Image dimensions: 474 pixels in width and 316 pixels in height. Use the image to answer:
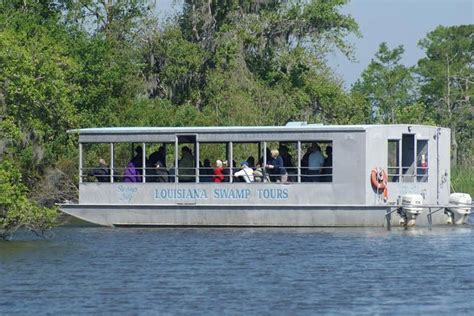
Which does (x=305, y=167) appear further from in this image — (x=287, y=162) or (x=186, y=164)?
(x=186, y=164)

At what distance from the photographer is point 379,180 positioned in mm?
32562

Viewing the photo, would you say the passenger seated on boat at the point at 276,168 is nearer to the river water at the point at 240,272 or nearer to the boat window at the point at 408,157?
the river water at the point at 240,272

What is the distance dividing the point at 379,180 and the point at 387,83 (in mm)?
55997

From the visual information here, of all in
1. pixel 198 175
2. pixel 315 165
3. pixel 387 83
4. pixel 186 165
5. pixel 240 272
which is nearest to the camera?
pixel 240 272

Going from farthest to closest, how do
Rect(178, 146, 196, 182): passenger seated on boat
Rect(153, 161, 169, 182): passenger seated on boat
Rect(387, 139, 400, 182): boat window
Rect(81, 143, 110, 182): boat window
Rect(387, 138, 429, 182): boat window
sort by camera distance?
Rect(81, 143, 110, 182): boat window
Rect(178, 146, 196, 182): passenger seated on boat
Rect(153, 161, 169, 182): passenger seated on boat
Rect(387, 138, 429, 182): boat window
Rect(387, 139, 400, 182): boat window

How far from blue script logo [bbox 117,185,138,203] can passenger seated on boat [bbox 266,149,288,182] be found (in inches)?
120

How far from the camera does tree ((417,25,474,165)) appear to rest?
3287 inches

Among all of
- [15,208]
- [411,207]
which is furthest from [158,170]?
[15,208]

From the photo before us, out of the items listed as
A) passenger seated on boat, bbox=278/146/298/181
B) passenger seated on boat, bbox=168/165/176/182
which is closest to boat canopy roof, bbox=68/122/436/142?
passenger seated on boat, bbox=168/165/176/182

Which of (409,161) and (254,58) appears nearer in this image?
(409,161)

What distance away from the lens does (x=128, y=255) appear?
2827 cm

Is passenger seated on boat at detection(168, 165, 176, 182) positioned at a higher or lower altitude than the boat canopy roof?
lower

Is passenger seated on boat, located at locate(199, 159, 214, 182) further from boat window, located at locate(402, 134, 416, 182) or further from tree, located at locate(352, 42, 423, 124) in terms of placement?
tree, located at locate(352, 42, 423, 124)

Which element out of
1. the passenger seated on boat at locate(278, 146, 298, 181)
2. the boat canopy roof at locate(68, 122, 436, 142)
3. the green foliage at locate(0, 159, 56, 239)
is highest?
the boat canopy roof at locate(68, 122, 436, 142)
